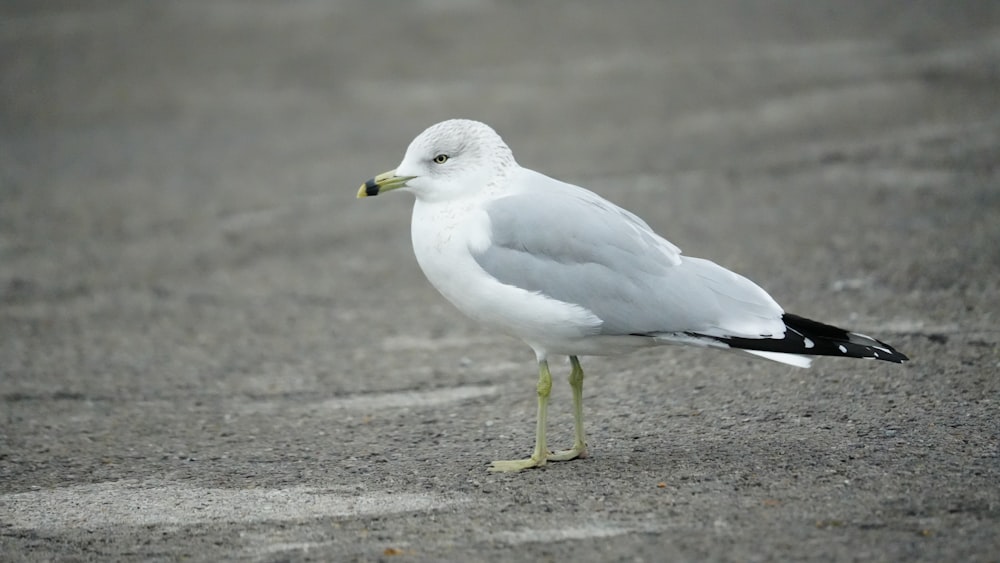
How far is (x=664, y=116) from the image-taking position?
13352 mm

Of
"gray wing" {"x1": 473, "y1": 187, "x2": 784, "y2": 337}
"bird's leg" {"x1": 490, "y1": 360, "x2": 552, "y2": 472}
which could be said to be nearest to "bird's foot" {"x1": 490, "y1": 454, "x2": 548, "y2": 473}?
"bird's leg" {"x1": 490, "y1": 360, "x2": 552, "y2": 472}

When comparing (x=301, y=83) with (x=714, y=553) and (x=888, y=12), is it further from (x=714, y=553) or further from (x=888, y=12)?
(x=714, y=553)

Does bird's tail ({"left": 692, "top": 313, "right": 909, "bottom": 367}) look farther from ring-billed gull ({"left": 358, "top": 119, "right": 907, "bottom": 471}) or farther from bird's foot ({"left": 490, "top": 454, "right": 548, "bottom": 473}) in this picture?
bird's foot ({"left": 490, "top": 454, "right": 548, "bottom": 473})

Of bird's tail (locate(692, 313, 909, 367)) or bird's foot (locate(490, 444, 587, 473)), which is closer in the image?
bird's tail (locate(692, 313, 909, 367))

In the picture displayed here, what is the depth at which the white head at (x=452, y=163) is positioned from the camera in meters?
4.97

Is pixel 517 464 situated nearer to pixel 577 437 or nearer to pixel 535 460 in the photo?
pixel 535 460

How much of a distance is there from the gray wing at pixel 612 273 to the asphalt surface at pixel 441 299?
22.5 inches

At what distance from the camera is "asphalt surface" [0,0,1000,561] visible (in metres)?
4.36

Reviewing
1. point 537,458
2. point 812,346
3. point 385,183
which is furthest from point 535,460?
point 385,183

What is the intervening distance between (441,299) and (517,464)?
3692mm

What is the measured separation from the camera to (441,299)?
852 cm

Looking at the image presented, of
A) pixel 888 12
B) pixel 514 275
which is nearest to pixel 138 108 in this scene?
pixel 888 12

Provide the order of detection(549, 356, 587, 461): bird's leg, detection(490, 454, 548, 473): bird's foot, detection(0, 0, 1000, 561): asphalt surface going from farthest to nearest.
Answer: detection(549, 356, 587, 461): bird's leg → detection(490, 454, 548, 473): bird's foot → detection(0, 0, 1000, 561): asphalt surface

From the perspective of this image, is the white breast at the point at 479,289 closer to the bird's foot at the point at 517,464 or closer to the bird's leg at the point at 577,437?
the bird's leg at the point at 577,437
